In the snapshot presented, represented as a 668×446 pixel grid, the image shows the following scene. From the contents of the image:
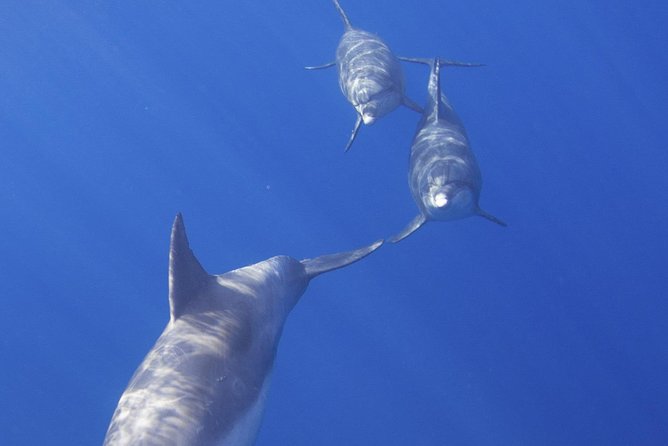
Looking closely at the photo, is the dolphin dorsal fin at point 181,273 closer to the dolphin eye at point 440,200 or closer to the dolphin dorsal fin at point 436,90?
the dolphin eye at point 440,200

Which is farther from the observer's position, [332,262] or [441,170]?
[441,170]

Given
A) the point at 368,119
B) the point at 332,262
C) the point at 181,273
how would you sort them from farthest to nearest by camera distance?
the point at 368,119
the point at 332,262
the point at 181,273

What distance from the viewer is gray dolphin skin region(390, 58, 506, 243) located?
8445 millimetres

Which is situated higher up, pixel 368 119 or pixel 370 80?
pixel 370 80

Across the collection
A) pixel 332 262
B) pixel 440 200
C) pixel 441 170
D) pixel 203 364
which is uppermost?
pixel 441 170

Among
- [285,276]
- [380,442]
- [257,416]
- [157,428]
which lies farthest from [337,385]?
[157,428]

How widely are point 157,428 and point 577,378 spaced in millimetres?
15475

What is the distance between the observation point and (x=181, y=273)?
18.4 feet

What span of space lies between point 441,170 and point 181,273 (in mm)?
4348

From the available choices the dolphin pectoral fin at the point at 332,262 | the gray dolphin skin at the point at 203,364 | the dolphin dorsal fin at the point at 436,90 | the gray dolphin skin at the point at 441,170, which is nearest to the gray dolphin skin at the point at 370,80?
the dolphin dorsal fin at the point at 436,90

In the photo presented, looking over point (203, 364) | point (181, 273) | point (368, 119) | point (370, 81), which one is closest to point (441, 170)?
point (368, 119)

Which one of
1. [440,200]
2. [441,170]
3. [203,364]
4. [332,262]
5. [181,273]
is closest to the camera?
[203,364]

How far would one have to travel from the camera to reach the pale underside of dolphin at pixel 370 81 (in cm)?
1021

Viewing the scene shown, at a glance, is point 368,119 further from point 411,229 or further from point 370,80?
point 411,229
